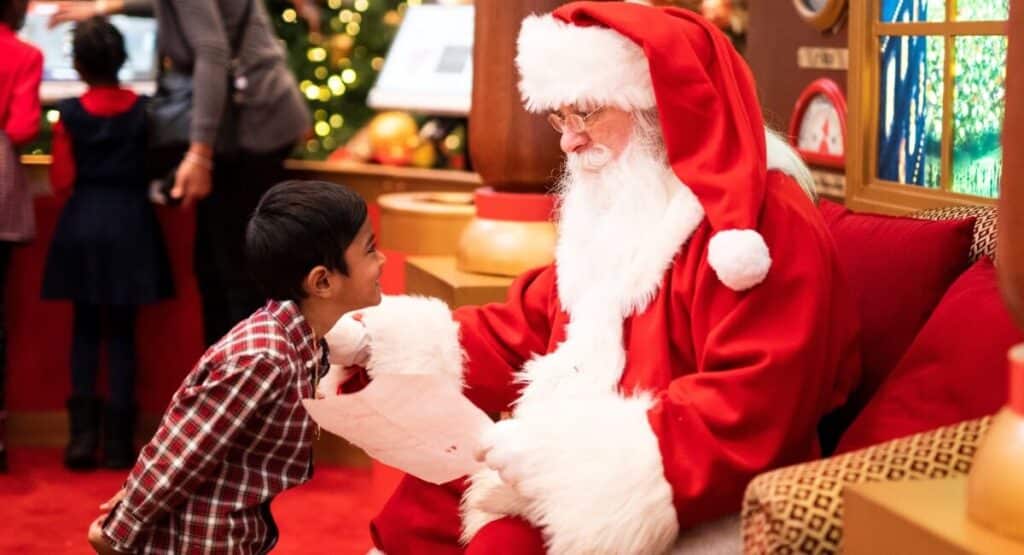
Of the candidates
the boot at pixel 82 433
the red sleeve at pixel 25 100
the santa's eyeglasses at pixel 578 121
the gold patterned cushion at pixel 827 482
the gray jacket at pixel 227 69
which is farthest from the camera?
the boot at pixel 82 433

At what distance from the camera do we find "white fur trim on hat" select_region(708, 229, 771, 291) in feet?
6.27

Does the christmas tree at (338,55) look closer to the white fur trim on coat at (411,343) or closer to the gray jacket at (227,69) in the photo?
the gray jacket at (227,69)

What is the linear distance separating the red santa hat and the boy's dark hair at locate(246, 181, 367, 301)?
0.35 metres

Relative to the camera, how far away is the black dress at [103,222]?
402cm

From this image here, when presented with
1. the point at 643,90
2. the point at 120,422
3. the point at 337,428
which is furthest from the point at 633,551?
the point at 120,422

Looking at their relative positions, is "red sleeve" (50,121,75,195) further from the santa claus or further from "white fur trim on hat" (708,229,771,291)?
"white fur trim on hat" (708,229,771,291)

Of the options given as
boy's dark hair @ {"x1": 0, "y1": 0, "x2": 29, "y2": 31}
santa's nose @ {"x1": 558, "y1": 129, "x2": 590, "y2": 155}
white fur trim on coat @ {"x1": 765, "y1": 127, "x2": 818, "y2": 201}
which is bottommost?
white fur trim on coat @ {"x1": 765, "y1": 127, "x2": 818, "y2": 201}

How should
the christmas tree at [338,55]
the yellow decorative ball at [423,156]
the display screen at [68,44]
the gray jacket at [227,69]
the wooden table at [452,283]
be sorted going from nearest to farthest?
the wooden table at [452,283] → the gray jacket at [227,69] → the display screen at [68,44] → the yellow decorative ball at [423,156] → the christmas tree at [338,55]

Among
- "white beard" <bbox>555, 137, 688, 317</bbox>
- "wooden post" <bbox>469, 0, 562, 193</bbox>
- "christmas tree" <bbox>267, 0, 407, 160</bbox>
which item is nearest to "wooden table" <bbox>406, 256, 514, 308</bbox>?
Answer: "wooden post" <bbox>469, 0, 562, 193</bbox>

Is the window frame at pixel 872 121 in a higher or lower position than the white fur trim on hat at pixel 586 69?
lower

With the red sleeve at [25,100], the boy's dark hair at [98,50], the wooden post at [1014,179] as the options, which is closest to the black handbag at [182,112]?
the boy's dark hair at [98,50]

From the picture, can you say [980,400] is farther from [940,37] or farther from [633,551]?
[940,37]

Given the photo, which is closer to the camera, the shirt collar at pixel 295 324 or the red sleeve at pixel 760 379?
the red sleeve at pixel 760 379

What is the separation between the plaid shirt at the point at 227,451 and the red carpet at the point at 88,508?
1421 millimetres
